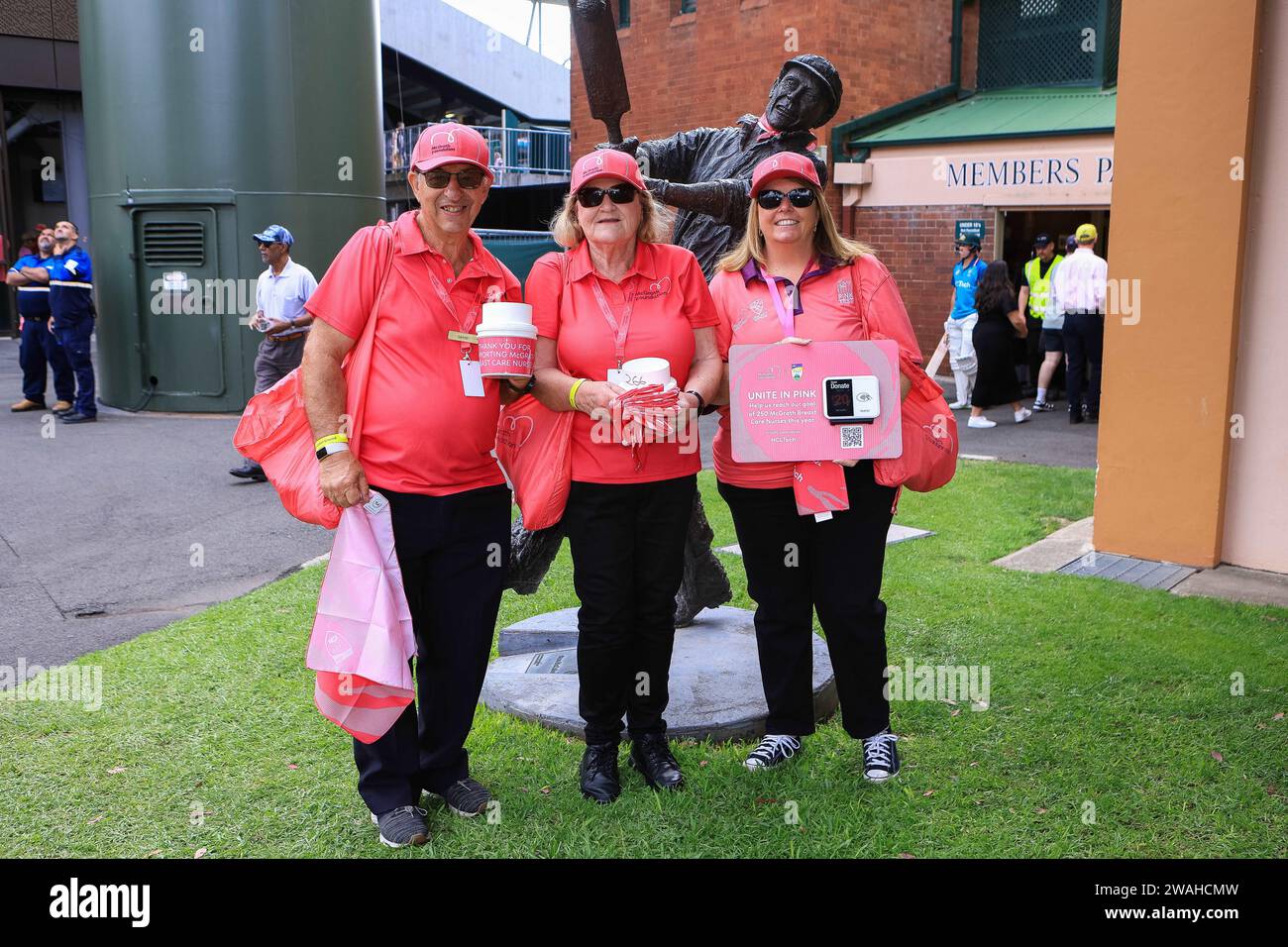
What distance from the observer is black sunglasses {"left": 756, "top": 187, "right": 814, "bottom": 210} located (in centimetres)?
371

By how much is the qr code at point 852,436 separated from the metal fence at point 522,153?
23726mm

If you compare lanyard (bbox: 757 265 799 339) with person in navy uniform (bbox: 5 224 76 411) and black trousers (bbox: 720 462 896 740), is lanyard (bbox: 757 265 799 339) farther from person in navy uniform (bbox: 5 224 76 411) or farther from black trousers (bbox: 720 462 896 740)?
person in navy uniform (bbox: 5 224 76 411)

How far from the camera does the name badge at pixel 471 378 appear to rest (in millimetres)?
3412

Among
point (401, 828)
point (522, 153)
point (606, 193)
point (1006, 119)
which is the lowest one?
point (401, 828)

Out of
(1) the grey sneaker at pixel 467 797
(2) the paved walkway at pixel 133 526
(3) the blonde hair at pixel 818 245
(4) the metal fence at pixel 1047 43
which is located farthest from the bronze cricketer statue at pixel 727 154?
(4) the metal fence at pixel 1047 43

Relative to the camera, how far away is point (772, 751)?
413 cm

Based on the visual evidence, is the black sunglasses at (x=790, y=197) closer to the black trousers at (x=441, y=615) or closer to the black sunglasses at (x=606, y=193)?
the black sunglasses at (x=606, y=193)

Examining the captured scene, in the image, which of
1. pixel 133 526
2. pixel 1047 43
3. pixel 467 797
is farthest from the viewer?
pixel 1047 43

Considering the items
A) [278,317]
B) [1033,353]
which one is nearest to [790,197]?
[278,317]

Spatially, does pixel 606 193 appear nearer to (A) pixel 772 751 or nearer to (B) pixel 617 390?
(B) pixel 617 390

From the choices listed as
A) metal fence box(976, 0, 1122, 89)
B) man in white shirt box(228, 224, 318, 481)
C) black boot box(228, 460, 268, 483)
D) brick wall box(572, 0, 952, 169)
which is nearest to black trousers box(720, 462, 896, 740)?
man in white shirt box(228, 224, 318, 481)

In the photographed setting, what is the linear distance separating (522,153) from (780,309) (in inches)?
977

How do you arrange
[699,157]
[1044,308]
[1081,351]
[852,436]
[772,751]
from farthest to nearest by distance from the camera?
[1044,308], [1081,351], [699,157], [772,751], [852,436]
